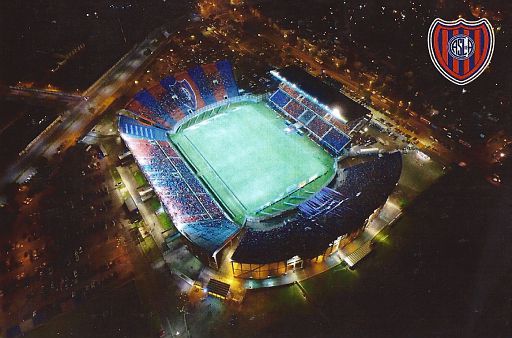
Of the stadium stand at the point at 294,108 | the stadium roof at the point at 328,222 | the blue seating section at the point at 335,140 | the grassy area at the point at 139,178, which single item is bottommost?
the stadium roof at the point at 328,222

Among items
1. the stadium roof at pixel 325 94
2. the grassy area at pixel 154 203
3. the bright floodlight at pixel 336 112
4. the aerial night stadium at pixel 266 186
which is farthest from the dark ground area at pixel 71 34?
the bright floodlight at pixel 336 112

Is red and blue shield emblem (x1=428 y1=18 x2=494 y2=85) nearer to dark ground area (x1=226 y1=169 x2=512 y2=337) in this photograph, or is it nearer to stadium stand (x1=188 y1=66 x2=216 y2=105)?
dark ground area (x1=226 y1=169 x2=512 y2=337)

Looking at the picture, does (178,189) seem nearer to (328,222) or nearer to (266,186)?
(266,186)

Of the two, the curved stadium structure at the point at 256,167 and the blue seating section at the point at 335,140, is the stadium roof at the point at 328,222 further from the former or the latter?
the blue seating section at the point at 335,140

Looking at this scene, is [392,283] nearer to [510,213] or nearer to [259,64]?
[510,213]

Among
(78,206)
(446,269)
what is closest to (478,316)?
(446,269)

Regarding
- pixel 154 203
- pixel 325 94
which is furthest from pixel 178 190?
pixel 325 94
